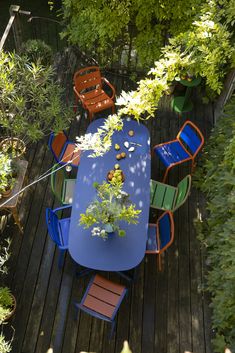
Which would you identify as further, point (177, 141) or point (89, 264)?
point (177, 141)

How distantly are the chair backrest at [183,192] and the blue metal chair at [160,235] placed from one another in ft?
0.92

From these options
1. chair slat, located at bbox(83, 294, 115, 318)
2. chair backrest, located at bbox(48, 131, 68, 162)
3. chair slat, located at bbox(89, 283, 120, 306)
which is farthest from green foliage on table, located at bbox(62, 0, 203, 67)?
chair slat, located at bbox(83, 294, 115, 318)

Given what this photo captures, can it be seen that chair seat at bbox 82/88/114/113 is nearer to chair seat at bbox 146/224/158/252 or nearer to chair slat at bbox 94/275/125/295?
chair seat at bbox 146/224/158/252

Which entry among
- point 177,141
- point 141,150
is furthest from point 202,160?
point 141,150

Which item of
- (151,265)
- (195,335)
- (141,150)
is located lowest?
(195,335)

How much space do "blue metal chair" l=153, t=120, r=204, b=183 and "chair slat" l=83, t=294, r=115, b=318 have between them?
7.56ft

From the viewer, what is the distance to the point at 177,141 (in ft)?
19.3

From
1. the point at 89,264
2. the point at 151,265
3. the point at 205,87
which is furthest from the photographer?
the point at 205,87

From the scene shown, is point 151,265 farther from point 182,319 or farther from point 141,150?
point 141,150

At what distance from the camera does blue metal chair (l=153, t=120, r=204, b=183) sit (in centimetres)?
562

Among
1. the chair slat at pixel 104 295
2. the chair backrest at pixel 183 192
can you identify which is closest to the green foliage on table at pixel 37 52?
the chair backrest at pixel 183 192

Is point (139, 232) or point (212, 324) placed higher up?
point (139, 232)

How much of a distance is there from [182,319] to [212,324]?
39cm

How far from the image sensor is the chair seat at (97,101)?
6.23 metres
